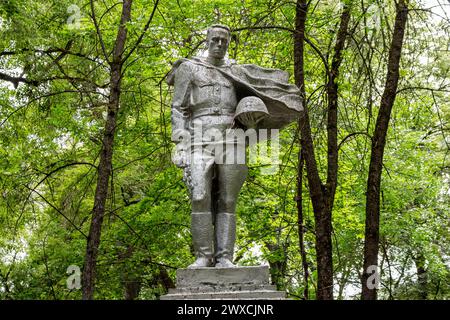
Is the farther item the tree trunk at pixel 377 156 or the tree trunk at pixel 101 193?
the tree trunk at pixel 101 193

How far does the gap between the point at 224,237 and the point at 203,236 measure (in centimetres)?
21

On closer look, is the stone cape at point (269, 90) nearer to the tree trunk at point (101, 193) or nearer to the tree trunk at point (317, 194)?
the tree trunk at point (317, 194)

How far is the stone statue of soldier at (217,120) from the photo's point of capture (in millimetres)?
6227

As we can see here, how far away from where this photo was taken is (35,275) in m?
17.0

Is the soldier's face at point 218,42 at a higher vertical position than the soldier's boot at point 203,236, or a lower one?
higher

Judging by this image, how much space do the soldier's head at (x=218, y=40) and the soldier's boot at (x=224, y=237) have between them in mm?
1600

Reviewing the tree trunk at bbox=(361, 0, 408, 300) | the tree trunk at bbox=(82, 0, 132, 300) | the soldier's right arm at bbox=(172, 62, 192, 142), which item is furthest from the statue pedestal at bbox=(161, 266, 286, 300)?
the tree trunk at bbox=(82, 0, 132, 300)

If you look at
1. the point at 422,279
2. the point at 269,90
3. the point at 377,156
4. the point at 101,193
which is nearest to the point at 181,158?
the point at 269,90

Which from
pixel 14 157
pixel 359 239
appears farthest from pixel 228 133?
pixel 359 239

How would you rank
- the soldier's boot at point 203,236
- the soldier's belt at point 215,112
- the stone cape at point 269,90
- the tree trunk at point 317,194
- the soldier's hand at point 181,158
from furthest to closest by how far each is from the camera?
the tree trunk at point 317,194, the stone cape at point 269,90, the soldier's belt at point 215,112, the soldier's hand at point 181,158, the soldier's boot at point 203,236

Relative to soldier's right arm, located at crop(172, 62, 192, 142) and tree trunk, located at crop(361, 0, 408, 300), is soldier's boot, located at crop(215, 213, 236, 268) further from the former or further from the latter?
tree trunk, located at crop(361, 0, 408, 300)

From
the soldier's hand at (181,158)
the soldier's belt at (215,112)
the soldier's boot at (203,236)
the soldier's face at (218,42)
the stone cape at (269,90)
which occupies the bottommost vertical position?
the soldier's boot at (203,236)

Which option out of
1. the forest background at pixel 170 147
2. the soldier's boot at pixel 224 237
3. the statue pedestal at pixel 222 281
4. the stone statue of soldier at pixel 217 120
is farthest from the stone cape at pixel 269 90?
the forest background at pixel 170 147
